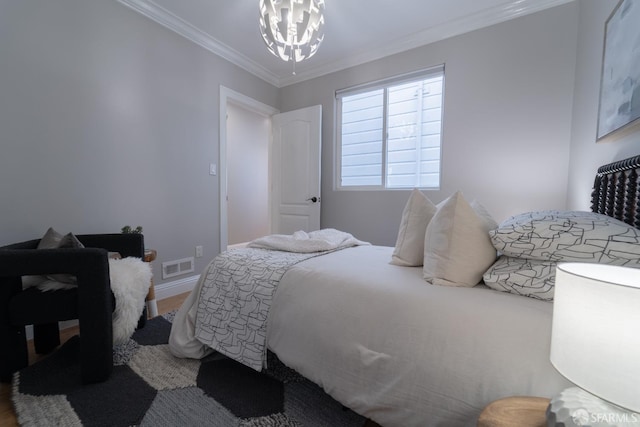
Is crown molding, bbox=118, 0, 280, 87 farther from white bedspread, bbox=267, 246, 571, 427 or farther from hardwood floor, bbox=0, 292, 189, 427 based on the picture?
white bedspread, bbox=267, 246, 571, 427

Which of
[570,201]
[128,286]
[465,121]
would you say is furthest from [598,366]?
[465,121]

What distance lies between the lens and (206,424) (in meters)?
1.13

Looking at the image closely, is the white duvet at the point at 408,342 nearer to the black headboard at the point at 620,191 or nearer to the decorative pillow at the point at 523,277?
the decorative pillow at the point at 523,277

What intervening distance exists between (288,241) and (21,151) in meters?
1.85

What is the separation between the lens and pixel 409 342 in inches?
35.7

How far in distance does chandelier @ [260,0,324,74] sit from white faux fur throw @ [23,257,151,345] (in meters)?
1.67

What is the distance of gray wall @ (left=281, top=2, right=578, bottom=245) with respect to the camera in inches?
Result: 88.4

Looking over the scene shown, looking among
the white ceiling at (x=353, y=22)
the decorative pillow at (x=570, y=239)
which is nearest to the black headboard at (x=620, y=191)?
the decorative pillow at (x=570, y=239)

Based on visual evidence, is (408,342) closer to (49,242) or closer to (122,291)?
(122,291)

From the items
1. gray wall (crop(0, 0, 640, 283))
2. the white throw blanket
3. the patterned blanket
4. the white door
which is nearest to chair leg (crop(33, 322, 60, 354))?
gray wall (crop(0, 0, 640, 283))

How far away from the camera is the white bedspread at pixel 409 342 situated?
769 mm

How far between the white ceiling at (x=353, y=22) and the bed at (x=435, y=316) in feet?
6.24

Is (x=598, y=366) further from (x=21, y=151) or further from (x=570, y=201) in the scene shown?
(x=21, y=151)

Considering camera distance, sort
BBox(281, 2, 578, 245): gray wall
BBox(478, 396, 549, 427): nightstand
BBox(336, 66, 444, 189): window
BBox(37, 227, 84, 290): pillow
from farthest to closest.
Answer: BBox(336, 66, 444, 189): window → BBox(281, 2, 578, 245): gray wall → BBox(37, 227, 84, 290): pillow → BBox(478, 396, 549, 427): nightstand
